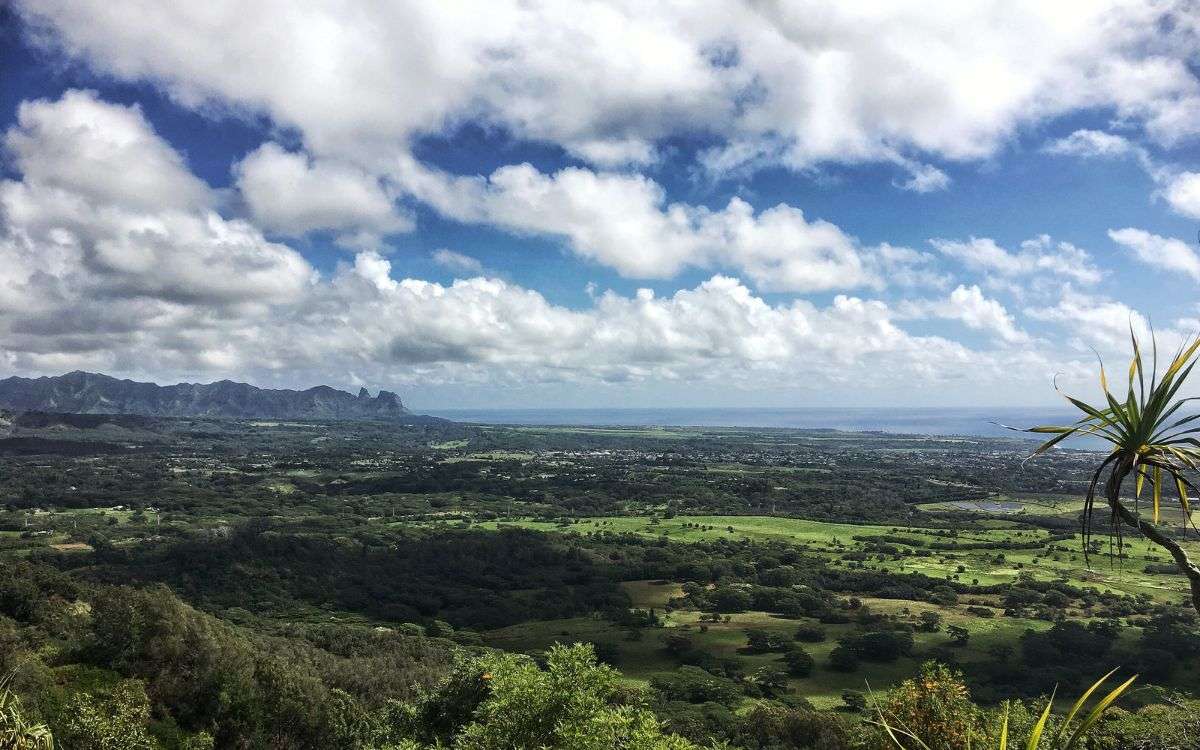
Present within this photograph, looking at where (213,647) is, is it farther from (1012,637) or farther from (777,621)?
(1012,637)

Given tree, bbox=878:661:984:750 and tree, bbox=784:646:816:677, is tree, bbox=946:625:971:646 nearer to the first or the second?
tree, bbox=784:646:816:677

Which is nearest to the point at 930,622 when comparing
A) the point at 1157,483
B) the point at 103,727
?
the point at 103,727

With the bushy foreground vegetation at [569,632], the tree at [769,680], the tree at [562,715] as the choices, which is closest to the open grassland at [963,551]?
the bushy foreground vegetation at [569,632]

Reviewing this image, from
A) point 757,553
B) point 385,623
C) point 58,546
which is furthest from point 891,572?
point 58,546

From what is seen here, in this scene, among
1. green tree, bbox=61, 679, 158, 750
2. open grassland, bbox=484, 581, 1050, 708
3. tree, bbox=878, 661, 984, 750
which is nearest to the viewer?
tree, bbox=878, 661, 984, 750

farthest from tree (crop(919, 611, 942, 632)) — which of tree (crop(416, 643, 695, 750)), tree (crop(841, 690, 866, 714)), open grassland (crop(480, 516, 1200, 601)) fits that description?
tree (crop(416, 643, 695, 750))

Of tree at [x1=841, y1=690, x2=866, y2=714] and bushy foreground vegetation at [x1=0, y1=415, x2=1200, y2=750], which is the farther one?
tree at [x1=841, y1=690, x2=866, y2=714]

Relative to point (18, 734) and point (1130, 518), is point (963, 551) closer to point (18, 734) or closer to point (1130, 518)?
point (1130, 518)

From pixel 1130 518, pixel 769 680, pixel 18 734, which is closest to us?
pixel 1130 518

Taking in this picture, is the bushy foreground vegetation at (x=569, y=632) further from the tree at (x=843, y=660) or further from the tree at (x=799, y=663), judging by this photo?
the tree at (x=843, y=660)

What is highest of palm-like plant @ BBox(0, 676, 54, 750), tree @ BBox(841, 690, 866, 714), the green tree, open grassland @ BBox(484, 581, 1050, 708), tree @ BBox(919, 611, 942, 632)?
palm-like plant @ BBox(0, 676, 54, 750)

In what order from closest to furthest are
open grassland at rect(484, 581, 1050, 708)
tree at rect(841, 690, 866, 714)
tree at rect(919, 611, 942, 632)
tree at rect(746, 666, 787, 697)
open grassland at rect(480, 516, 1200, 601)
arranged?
1. tree at rect(841, 690, 866, 714)
2. tree at rect(746, 666, 787, 697)
3. open grassland at rect(484, 581, 1050, 708)
4. tree at rect(919, 611, 942, 632)
5. open grassland at rect(480, 516, 1200, 601)

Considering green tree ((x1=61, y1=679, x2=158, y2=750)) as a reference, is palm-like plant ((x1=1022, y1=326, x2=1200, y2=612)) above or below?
above

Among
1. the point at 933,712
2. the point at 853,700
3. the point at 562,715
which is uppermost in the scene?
the point at 933,712
